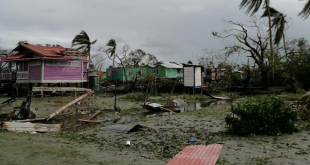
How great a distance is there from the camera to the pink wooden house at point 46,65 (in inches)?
931

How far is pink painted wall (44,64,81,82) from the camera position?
78.4 ft

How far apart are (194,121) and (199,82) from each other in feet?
47.7

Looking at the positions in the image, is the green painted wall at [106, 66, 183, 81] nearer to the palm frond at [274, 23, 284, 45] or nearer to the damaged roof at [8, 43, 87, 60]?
the damaged roof at [8, 43, 87, 60]

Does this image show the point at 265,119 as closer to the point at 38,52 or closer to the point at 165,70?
the point at 38,52

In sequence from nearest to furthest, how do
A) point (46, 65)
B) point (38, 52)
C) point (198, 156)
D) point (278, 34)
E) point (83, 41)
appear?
point (198, 156), point (38, 52), point (46, 65), point (278, 34), point (83, 41)

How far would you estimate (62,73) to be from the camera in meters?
24.9

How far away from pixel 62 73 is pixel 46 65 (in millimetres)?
1686

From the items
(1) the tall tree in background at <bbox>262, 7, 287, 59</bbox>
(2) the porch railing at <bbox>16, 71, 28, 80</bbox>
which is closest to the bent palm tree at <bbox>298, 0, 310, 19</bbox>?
(1) the tall tree in background at <bbox>262, 7, 287, 59</bbox>

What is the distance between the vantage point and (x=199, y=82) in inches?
963

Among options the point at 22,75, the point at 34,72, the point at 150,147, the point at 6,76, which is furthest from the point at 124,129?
the point at 6,76

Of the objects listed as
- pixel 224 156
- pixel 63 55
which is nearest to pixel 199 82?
pixel 63 55

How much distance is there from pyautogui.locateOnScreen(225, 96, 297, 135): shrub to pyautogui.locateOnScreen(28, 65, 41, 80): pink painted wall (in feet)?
67.9

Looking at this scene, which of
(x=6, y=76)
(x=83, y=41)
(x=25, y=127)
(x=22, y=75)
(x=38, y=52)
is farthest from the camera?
(x=83, y=41)

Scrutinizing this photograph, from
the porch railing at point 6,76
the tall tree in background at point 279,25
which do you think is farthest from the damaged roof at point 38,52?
the tall tree in background at point 279,25
